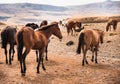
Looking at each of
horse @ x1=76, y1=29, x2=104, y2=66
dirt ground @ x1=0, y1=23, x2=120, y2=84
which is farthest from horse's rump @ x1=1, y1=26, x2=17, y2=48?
horse @ x1=76, y1=29, x2=104, y2=66

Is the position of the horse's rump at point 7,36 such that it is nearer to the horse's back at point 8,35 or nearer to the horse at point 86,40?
the horse's back at point 8,35

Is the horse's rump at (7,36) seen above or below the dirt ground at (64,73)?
above

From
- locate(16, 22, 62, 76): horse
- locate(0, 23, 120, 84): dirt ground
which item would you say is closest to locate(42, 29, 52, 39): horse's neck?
locate(16, 22, 62, 76): horse

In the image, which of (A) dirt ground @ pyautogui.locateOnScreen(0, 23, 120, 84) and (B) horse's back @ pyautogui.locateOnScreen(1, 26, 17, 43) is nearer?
(A) dirt ground @ pyautogui.locateOnScreen(0, 23, 120, 84)

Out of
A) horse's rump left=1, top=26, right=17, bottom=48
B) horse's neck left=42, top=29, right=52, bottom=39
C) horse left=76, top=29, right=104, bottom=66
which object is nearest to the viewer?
horse's neck left=42, top=29, right=52, bottom=39

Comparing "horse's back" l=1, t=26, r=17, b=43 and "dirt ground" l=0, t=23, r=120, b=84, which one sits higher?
"horse's back" l=1, t=26, r=17, b=43

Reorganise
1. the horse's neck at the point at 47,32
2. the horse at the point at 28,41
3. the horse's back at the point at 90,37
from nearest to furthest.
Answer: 1. the horse at the point at 28,41
2. the horse's neck at the point at 47,32
3. the horse's back at the point at 90,37

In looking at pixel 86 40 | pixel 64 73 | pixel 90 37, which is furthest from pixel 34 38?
pixel 90 37

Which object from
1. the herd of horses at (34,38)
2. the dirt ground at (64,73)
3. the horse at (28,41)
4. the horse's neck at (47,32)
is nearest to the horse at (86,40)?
the herd of horses at (34,38)

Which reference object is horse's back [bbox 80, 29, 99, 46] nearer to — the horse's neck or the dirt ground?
the dirt ground

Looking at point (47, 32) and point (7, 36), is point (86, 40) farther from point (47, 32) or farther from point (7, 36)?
point (7, 36)

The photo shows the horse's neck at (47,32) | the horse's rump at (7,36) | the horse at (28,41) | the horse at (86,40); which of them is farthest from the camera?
the horse at (86,40)

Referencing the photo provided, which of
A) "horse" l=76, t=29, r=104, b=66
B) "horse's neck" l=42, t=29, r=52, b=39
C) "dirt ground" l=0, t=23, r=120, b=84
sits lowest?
"dirt ground" l=0, t=23, r=120, b=84

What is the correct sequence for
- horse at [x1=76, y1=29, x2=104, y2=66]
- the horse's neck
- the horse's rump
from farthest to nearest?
horse at [x1=76, y1=29, x2=104, y2=66], the horse's rump, the horse's neck
